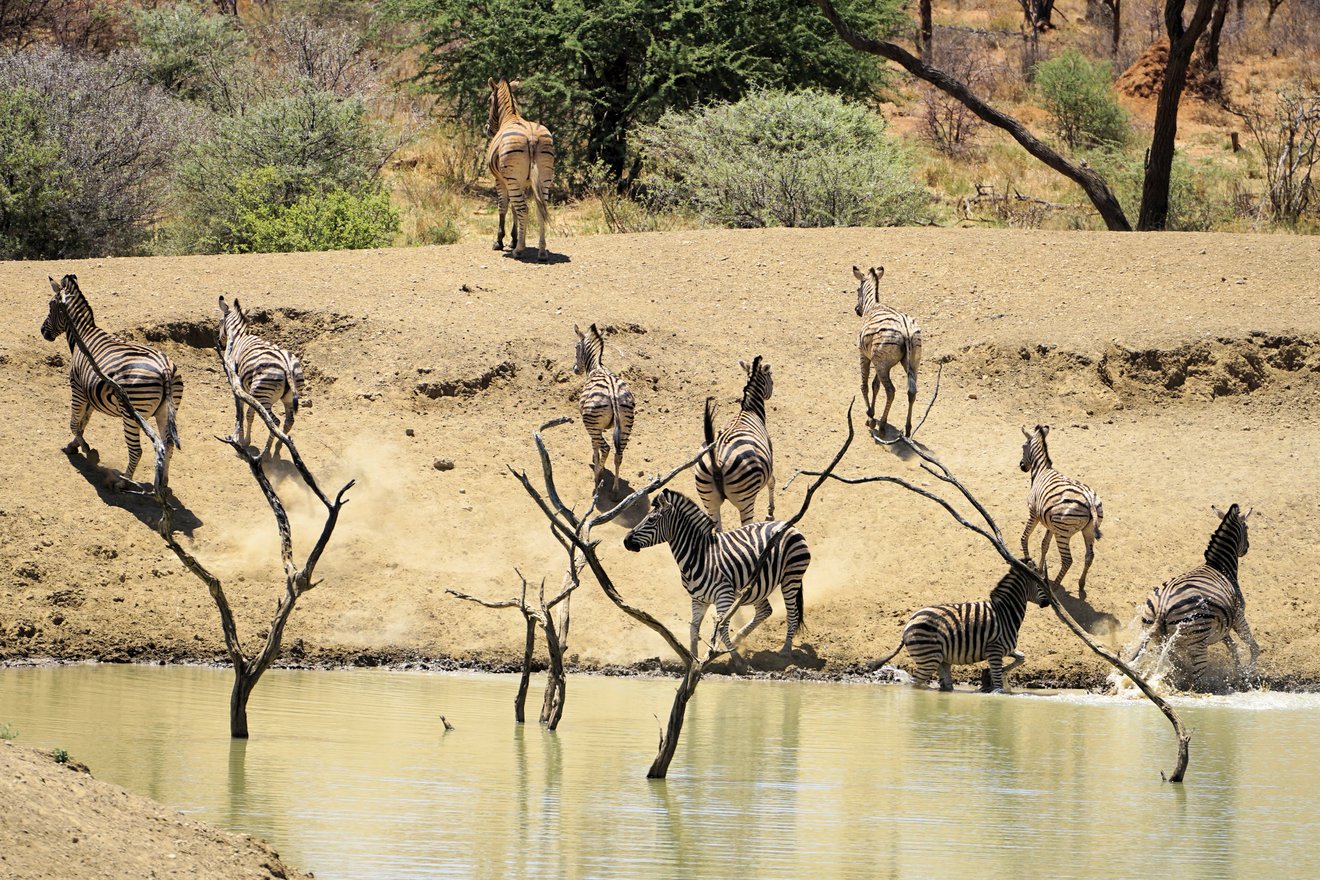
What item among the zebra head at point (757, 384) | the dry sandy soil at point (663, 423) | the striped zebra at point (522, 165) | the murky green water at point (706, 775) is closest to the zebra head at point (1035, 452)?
the dry sandy soil at point (663, 423)

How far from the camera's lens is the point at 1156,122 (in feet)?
85.6

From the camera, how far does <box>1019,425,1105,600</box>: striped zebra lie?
1514 centimetres

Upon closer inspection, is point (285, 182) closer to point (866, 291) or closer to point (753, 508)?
point (866, 291)

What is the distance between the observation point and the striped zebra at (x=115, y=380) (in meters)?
16.1

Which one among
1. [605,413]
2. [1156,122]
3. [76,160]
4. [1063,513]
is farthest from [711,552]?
[76,160]

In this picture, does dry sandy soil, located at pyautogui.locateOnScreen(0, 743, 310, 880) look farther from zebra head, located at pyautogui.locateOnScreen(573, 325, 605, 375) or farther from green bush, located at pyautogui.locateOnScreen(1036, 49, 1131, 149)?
green bush, located at pyautogui.locateOnScreen(1036, 49, 1131, 149)

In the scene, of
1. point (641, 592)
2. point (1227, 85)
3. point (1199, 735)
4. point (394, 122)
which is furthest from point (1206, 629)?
point (1227, 85)

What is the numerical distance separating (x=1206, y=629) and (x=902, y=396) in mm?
5911

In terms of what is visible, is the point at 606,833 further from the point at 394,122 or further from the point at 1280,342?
the point at 394,122

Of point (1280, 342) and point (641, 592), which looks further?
point (1280, 342)

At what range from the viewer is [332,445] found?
17875 mm

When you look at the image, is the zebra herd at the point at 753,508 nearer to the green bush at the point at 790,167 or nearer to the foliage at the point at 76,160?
the foliage at the point at 76,160

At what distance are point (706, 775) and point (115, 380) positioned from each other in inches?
314

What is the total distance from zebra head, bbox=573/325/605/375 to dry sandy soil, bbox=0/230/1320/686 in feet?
3.13
